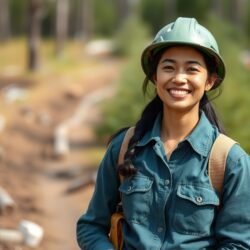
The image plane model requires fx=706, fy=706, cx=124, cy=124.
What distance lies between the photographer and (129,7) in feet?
103

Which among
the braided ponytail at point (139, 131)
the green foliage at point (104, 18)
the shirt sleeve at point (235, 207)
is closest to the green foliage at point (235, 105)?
the braided ponytail at point (139, 131)

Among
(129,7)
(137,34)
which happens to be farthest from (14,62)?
(129,7)

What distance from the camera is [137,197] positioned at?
244 cm

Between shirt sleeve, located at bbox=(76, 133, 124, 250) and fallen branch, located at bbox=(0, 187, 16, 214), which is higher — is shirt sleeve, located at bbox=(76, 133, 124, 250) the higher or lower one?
the lower one

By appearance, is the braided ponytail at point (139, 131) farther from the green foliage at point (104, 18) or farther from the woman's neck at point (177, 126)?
the green foliage at point (104, 18)

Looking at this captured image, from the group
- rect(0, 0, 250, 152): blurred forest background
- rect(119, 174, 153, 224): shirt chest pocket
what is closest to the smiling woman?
rect(119, 174, 153, 224): shirt chest pocket

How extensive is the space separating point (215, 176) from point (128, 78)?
9.00 meters

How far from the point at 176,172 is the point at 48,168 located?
852cm

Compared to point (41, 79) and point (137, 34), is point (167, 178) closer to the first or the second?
point (41, 79)

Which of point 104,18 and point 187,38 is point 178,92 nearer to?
point 187,38

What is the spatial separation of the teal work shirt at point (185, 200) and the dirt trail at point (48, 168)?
4.02 meters

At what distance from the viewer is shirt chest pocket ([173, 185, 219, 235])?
2.37 m

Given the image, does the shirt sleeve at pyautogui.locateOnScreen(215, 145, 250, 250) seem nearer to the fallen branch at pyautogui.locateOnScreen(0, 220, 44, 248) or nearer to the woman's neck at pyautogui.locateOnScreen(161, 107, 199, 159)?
the woman's neck at pyautogui.locateOnScreen(161, 107, 199, 159)

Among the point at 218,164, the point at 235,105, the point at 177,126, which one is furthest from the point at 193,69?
the point at 235,105
